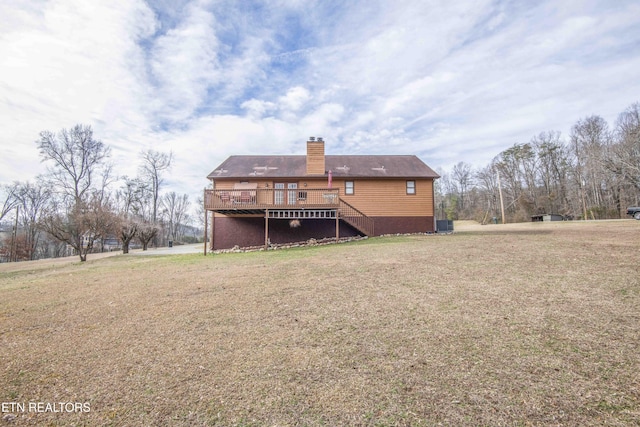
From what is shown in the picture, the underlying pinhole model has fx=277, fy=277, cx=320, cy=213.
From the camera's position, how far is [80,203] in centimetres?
1973

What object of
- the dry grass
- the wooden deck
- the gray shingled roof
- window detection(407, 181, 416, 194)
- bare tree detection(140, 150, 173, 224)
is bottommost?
the dry grass

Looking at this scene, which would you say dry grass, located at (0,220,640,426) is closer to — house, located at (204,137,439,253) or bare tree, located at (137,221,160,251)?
house, located at (204,137,439,253)

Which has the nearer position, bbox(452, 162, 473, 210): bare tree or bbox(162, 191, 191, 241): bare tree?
bbox(162, 191, 191, 241): bare tree

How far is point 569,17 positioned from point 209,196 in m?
17.7

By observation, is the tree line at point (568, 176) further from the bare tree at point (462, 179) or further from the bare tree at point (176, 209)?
the bare tree at point (176, 209)

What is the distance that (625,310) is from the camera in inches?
157

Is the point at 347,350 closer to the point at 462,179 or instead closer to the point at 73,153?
the point at 73,153

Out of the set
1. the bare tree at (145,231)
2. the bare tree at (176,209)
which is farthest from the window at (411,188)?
the bare tree at (176,209)

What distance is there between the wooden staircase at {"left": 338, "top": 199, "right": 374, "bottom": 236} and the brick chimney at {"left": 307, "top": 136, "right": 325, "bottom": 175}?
2.99m

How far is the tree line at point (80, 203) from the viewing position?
19172mm

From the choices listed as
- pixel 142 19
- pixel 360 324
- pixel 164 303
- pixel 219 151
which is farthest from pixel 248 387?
pixel 219 151

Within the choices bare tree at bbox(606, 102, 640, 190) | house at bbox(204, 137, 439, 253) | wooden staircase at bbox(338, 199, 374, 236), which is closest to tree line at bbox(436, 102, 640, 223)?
bare tree at bbox(606, 102, 640, 190)

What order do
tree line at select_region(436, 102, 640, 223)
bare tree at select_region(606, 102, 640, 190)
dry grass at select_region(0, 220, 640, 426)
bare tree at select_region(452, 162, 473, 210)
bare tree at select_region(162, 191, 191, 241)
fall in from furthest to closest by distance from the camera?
bare tree at select_region(452, 162, 473, 210) → bare tree at select_region(162, 191, 191, 241) → tree line at select_region(436, 102, 640, 223) → bare tree at select_region(606, 102, 640, 190) → dry grass at select_region(0, 220, 640, 426)

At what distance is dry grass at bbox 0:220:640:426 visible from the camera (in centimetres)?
238
